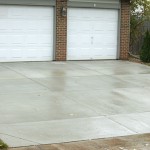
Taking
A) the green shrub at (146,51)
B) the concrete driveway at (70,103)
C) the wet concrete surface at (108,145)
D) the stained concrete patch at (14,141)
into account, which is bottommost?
the wet concrete surface at (108,145)

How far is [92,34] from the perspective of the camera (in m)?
18.9

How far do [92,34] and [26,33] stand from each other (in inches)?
123

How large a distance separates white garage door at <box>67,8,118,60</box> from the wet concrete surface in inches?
450

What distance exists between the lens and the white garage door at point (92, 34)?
61.0 feet

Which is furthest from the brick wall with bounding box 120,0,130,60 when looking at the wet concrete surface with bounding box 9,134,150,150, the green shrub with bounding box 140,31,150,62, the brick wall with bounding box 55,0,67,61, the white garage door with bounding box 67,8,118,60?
the wet concrete surface with bounding box 9,134,150,150

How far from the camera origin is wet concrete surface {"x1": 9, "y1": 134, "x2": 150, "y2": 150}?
684cm

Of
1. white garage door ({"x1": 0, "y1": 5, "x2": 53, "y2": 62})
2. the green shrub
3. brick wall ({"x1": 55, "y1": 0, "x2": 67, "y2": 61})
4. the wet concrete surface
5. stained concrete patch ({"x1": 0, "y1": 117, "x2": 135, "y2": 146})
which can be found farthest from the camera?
the green shrub

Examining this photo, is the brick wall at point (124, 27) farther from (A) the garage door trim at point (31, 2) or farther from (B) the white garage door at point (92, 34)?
(A) the garage door trim at point (31, 2)

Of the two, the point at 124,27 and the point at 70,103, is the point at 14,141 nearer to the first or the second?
the point at 70,103

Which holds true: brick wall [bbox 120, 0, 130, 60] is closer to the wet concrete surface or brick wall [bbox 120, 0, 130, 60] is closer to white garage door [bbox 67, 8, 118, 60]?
white garage door [bbox 67, 8, 118, 60]

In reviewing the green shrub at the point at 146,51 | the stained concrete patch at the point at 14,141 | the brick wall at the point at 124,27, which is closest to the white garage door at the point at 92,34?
the brick wall at the point at 124,27

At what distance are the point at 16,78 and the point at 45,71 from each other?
→ 190cm

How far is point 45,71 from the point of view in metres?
15.0

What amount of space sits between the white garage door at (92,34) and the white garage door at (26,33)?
1027 mm
